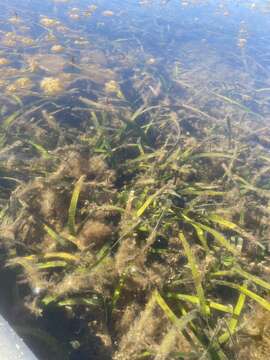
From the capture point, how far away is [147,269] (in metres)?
2.69

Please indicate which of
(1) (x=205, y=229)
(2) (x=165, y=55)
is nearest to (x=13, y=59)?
(2) (x=165, y=55)

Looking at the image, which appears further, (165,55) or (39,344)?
(165,55)

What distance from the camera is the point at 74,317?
2707 mm

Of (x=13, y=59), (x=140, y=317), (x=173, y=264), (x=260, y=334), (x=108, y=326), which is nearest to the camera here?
(x=260, y=334)

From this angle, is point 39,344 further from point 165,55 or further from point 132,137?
point 165,55

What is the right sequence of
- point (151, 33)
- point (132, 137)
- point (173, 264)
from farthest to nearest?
1. point (151, 33)
2. point (132, 137)
3. point (173, 264)

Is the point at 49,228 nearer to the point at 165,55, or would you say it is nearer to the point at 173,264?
the point at 173,264

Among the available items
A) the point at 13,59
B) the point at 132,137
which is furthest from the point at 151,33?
the point at 132,137

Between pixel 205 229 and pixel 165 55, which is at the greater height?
pixel 205 229

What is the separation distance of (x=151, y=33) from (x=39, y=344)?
17678mm

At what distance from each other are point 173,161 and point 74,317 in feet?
6.51

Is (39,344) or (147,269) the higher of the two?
(147,269)

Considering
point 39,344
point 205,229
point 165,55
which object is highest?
point 205,229

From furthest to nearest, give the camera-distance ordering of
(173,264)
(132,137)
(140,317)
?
(132,137) → (173,264) → (140,317)
